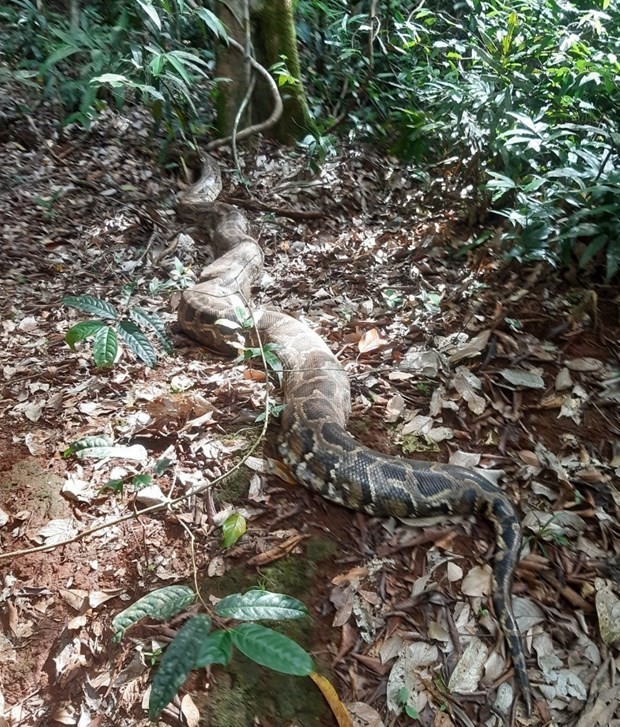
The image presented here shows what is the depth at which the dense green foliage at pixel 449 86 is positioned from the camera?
14.2 feet

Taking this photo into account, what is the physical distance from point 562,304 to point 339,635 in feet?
9.55

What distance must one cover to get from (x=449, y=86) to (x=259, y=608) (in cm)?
523

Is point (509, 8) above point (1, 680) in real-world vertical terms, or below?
above

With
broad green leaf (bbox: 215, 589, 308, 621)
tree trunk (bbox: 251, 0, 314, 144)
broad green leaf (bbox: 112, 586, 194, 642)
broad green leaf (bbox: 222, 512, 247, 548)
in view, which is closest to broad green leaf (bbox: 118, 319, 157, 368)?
broad green leaf (bbox: 222, 512, 247, 548)

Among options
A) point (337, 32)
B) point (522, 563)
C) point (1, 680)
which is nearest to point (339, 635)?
point (522, 563)

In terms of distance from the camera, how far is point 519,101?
5.04 metres

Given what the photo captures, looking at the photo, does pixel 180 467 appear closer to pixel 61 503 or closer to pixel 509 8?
pixel 61 503

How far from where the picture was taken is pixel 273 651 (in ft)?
5.15

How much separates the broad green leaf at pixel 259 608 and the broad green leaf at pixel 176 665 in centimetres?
10

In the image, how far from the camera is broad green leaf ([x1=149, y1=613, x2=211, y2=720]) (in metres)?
1.57

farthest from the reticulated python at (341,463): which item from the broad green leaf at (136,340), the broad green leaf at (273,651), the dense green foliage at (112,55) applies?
the dense green foliage at (112,55)

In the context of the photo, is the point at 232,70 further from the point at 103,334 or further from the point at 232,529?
the point at 232,529

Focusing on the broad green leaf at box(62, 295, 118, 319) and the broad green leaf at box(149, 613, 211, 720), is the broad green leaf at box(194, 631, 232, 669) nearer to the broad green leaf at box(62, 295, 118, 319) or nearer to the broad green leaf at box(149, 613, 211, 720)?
the broad green leaf at box(149, 613, 211, 720)

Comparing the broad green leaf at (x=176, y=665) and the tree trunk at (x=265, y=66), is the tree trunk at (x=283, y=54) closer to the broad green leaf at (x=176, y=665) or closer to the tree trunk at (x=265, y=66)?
the tree trunk at (x=265, y=66)
